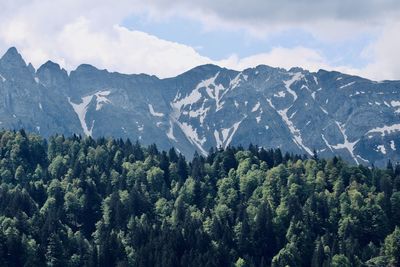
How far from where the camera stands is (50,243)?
632 feet

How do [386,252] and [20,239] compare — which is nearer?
[20,239]

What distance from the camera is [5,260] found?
180750mm

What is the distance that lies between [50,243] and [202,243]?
104 ft

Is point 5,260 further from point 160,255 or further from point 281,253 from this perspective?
point 281,253

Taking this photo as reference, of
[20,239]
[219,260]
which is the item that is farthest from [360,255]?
[20,239]

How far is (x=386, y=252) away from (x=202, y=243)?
130ft

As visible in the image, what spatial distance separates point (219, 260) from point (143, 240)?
1756 cm

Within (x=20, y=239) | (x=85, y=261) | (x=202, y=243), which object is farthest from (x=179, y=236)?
(x=20, y=239)

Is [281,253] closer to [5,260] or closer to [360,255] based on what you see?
[360,255]


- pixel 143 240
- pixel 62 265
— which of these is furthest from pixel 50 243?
pixel 143 240

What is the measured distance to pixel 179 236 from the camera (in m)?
196

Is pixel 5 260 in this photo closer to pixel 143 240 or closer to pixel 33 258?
pixel 33 258

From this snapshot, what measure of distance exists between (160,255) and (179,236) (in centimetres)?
1129

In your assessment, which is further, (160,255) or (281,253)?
(281,253)
